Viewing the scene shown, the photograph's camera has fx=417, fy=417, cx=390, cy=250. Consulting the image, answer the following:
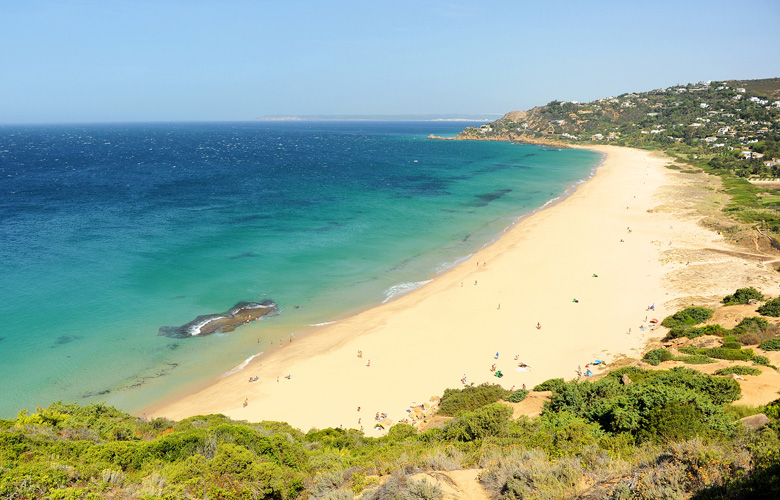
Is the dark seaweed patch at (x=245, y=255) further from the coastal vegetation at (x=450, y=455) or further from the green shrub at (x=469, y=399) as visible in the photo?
the green shrub at (x=469, y=399)

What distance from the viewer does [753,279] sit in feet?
95.3

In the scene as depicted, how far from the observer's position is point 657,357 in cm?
1922

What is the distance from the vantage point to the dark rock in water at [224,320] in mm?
25328

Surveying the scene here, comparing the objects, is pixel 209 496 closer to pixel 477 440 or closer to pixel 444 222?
pixel 477 440

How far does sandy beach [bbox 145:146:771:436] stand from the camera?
65.2ft

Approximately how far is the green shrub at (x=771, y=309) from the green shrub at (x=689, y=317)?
233 cm

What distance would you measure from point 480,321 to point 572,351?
5.71m

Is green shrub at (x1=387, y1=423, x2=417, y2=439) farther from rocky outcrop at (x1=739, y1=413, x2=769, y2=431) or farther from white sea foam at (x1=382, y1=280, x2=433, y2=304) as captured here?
white sea foam at (x1=382, y1=280, x2=433, y2=304)

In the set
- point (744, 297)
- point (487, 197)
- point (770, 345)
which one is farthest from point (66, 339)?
point (487, 197)

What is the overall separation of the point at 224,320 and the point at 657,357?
2408cm

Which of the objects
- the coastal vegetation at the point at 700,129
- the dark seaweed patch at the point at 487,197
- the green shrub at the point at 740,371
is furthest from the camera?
the coastal vegetation at the point at 700,129

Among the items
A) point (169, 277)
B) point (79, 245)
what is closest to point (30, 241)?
point (79, 245)

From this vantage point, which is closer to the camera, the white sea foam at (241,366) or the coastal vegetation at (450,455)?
the coastal vegetation at (450,455)

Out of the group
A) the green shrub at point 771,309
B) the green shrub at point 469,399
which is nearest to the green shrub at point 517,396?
the green shrub at point 469,399
